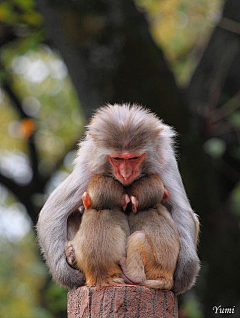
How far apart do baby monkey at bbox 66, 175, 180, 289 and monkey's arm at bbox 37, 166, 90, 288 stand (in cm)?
33

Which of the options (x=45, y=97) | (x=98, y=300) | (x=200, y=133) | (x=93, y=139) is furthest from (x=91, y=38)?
(x=45, y=97)

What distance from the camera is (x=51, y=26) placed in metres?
8.24

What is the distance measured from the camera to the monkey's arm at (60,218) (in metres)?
4.93

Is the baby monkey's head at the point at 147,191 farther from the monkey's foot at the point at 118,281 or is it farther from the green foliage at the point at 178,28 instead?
the green foliage at the point at 178,28

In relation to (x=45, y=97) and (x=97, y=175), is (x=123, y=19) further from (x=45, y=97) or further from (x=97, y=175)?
(x=45, y=97)

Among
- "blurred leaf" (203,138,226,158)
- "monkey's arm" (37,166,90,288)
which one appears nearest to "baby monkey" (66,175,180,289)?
"monkey's arm" (37,166,90,288)

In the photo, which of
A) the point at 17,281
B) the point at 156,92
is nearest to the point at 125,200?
the point at 156,92

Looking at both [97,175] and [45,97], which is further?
[45,97]

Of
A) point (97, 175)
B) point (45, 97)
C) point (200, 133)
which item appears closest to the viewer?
point (97, 175)

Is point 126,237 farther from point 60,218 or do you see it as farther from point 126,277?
point 60,218

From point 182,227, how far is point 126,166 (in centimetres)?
70

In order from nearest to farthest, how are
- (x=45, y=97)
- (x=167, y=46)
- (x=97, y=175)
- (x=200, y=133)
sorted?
(x=97, y=175) < (x=200, y=133) < (x=167, y=46) < (x=45, y=97)

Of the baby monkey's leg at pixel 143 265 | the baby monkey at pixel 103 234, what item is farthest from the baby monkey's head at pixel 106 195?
the baby monkey's leg at pixel 143 265

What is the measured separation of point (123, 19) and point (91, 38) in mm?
461
